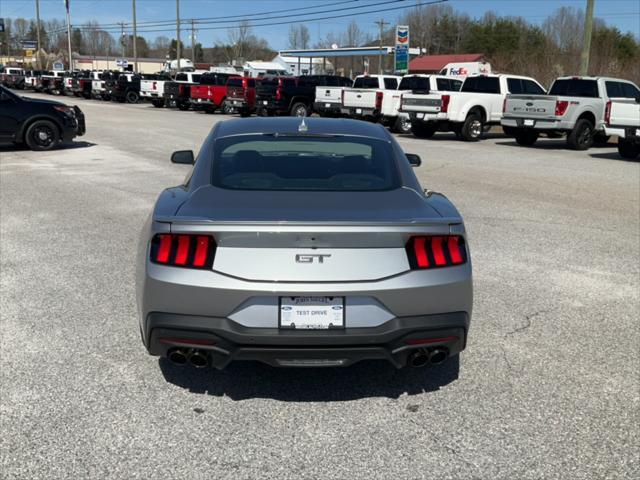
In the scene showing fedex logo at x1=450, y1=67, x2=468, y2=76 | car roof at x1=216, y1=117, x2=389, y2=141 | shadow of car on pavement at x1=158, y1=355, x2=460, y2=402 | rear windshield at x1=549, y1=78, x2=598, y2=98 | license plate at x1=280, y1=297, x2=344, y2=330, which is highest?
fedex logo at x1=450, y1=67, x2=468, y2=76

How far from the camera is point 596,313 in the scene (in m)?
5.49

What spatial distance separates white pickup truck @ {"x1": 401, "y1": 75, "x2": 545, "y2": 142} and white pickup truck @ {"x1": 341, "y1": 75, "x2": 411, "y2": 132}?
1.41 metres

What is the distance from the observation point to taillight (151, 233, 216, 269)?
3396mm

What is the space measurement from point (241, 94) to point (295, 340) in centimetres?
2854

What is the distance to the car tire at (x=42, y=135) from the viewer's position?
1611 cm

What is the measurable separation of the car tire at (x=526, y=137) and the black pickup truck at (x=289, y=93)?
388 inches

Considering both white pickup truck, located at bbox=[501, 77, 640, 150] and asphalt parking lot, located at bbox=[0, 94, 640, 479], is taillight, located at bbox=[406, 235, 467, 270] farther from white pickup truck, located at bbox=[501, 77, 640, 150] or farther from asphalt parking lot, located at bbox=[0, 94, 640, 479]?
white pickup truck, located at bbox=[501, 77, 640, 150]

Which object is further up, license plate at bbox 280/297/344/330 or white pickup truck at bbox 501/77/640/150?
white pickup truck at bbox 501/77/640/150

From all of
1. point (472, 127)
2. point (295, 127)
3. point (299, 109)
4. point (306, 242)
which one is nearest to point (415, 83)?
point (472, 127)

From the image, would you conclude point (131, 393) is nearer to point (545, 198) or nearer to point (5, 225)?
point (5, 225)

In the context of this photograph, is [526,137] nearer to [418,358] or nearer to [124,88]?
[418,358]

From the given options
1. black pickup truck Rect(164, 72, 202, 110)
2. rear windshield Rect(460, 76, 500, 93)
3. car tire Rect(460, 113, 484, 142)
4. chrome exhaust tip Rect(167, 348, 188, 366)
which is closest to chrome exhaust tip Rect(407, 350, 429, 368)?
chrome exhaust tip Rect(167, 348, 188, 366)

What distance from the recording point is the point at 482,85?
21719mm

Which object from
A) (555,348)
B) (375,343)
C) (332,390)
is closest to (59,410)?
(332,390)
